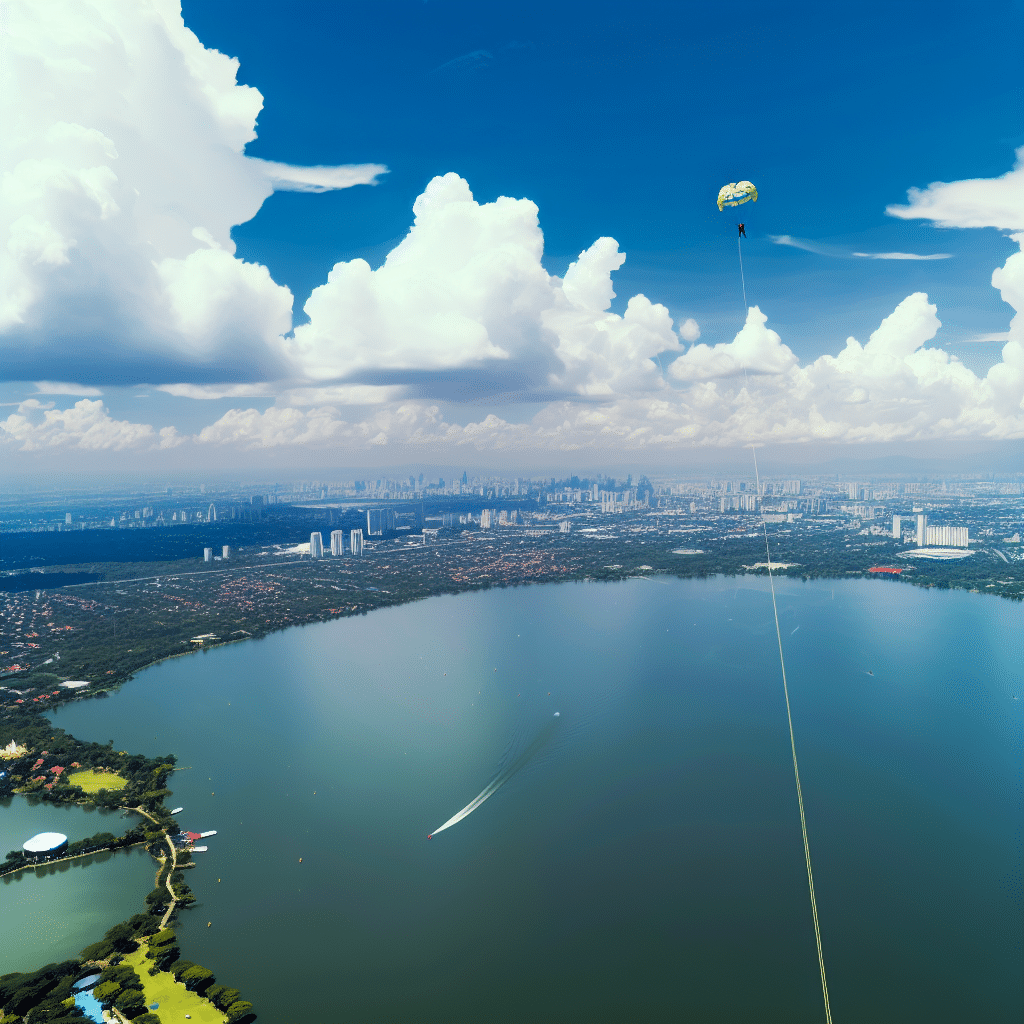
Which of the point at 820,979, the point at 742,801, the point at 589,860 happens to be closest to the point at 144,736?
the point at 589,860

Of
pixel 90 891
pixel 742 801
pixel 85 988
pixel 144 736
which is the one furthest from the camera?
pixel 144 736

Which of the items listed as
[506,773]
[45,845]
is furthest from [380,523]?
[45,845]

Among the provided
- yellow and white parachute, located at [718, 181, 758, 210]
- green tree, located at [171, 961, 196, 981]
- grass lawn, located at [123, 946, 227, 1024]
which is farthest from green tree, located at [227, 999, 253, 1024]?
yellow and white parachute, located at [718, 181, 758, 210]

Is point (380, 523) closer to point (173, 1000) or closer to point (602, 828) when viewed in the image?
point (602, 828)

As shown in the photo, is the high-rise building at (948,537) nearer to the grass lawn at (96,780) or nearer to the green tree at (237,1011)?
the grass lawn at (96,780)

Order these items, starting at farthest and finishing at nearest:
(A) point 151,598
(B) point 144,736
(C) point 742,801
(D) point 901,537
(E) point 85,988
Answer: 1. (D) point 901,537
2. (A) point 151,598
3. (B) point 144,736
4. (C) point 742,801
5. (E) point 85,988

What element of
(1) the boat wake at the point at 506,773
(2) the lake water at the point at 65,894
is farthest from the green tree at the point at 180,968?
(1) the boat wake at the point at 506,773

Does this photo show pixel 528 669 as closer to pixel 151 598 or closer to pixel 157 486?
pixel 151 598
